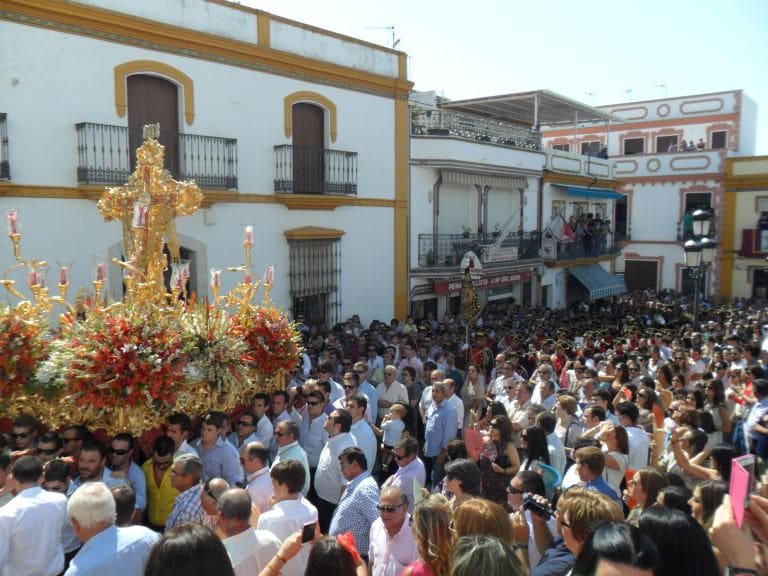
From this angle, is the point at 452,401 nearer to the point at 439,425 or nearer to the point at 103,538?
the point at 439,425

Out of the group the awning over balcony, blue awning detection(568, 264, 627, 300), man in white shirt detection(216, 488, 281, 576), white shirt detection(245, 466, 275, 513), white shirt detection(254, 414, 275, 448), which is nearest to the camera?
man in white shirt detection(216, 488, 281, 576)

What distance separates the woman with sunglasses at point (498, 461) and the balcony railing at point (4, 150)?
322 inches

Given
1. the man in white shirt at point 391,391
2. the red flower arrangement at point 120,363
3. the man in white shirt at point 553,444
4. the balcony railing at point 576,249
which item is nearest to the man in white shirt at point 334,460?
the red flower arrangement at point 120,363

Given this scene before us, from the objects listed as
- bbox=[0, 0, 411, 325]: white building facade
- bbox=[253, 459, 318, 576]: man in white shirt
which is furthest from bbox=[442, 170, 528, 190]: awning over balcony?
bbox=[253, 459, 318, 576]: man in white shirt

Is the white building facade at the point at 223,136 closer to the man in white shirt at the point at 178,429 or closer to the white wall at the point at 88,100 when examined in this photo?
the white wall at the point at 88,100

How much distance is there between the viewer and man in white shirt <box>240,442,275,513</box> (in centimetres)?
485

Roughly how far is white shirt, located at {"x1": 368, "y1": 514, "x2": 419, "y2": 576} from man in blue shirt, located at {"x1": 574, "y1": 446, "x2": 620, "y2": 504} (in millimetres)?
1294

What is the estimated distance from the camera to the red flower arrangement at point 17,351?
18.6 ft

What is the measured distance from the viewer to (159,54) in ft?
38.4

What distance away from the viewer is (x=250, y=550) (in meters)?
3.77

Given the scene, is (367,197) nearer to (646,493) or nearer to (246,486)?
(246,486)

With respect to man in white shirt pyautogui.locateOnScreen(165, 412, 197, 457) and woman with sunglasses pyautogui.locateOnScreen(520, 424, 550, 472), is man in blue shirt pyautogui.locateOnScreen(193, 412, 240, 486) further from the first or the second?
woman with sunglasses pyautogui.locateOnScreen(520, 424, 550, 472)

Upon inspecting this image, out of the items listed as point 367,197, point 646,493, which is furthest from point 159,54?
point 646,493

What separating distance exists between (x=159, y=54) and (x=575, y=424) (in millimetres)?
9403
